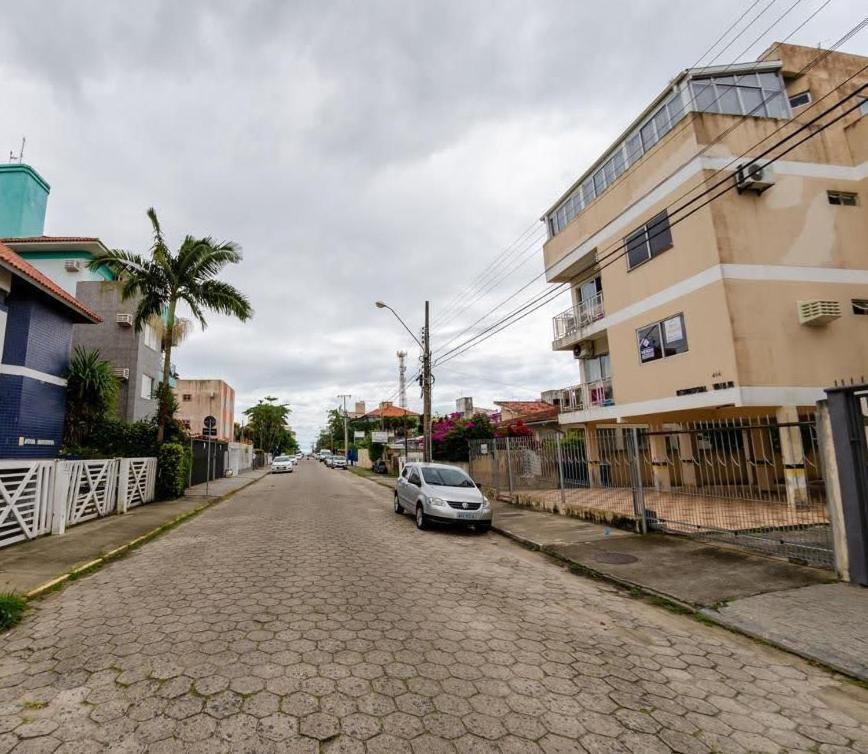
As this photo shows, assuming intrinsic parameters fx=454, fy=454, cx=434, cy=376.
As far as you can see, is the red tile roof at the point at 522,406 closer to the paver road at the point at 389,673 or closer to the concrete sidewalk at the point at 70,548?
the concrete sidewalk at the point at 70,548

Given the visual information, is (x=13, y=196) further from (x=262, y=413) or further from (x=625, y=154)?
(x=262, y=413)

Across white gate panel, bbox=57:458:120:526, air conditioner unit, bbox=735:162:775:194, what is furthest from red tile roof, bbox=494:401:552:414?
white gate panel, bbox=57:458:120:526

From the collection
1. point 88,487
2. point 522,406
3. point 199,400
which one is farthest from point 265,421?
point 88,487

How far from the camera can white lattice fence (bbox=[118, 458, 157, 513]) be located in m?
12.9

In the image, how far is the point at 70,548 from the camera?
8.27 m

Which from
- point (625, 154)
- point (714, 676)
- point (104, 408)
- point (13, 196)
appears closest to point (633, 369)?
point (625, 154)

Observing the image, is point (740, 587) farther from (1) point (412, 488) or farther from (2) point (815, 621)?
(1) point (412, 488)

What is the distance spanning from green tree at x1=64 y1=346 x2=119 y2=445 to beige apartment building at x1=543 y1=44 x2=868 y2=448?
18.2 m

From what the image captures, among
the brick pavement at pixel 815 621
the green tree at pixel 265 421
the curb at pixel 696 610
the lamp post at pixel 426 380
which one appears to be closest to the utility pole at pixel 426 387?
the lamp post at pixel 426 380

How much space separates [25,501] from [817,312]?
1959cm

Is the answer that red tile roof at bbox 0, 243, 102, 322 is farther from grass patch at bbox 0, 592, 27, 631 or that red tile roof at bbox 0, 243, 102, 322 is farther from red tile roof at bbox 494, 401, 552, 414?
red tile roof at bbox 494, 401, 552, 414

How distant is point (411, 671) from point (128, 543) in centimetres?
779

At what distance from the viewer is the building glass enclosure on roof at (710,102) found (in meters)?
13.9

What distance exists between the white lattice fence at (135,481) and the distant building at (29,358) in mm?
2527
